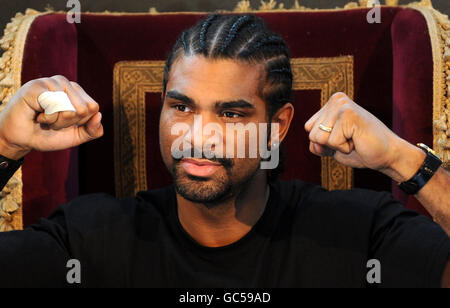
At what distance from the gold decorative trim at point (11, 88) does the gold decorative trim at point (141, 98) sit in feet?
0.92

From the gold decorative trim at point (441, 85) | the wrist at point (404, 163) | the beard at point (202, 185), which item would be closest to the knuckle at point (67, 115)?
the beard at point (202, 185)

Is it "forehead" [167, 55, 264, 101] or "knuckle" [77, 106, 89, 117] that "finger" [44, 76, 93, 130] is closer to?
"knuckle" [77, 106, 89, 117]

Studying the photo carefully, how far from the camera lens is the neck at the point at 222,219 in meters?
1.48

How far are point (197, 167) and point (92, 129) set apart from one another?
248 millimetres

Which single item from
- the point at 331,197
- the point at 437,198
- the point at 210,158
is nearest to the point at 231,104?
the point at 210,158

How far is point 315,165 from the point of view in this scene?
1.82 metres

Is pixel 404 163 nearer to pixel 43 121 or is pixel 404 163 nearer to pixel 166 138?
pixel 166 138

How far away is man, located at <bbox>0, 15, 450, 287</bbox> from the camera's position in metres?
1.31

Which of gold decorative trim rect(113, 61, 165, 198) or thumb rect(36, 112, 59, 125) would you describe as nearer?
thumb rect(36, 112, 59, 125)

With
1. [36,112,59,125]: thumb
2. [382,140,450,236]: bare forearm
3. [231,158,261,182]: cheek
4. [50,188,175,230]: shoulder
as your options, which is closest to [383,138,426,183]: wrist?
[382,140,450,236]: bare forearm
